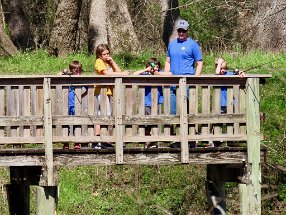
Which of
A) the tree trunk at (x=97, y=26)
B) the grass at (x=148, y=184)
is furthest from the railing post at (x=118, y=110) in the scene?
the tree trunk at (x=97, y=26)

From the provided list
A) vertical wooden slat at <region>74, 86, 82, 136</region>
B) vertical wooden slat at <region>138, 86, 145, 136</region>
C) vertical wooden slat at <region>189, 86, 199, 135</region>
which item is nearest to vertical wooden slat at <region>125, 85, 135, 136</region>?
vertical wooden slat at <region>138, 86, 145, 136</region>

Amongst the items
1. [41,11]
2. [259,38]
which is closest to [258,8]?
[259,38]

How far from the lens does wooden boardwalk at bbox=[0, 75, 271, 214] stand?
52.5 ft

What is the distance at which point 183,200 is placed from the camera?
75.9ft

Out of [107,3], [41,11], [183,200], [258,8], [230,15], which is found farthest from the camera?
[41,11]

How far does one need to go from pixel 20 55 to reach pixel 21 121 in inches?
544

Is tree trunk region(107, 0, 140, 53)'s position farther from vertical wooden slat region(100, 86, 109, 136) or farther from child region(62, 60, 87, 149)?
vertical wooden slat region(100, 86, 109, 136)

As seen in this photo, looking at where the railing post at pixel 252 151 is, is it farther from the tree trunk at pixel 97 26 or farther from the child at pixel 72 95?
the tree trunk at pixel 97 26

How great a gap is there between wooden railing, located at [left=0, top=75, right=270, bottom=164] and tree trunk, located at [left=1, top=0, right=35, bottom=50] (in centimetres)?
1652

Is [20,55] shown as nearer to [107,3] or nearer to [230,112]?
[107,3]

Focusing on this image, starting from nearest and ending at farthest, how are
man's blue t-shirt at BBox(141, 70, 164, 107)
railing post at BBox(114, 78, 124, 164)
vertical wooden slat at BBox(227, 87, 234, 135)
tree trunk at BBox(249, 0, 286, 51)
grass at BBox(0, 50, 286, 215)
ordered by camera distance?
railing post at BBox(114, 78, 124, 164) < vertical wooden slat at BBox(227, 87, 234, 135) < man's blue t-shirt at BBox(141, 70, 164, 107) < grass at BBox(0, 50, 286, 215) < tree trunk at BBox(249, 0, 286, 51)

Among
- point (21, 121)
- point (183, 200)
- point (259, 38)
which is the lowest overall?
point (183, 200)

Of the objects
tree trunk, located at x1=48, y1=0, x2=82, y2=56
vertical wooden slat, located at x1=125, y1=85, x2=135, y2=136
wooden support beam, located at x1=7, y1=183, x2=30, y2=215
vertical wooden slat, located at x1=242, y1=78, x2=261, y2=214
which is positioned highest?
tree trunk, located at x1=48, y1=0, x2=82, y2=56

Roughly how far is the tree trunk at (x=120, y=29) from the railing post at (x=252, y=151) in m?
13.6
